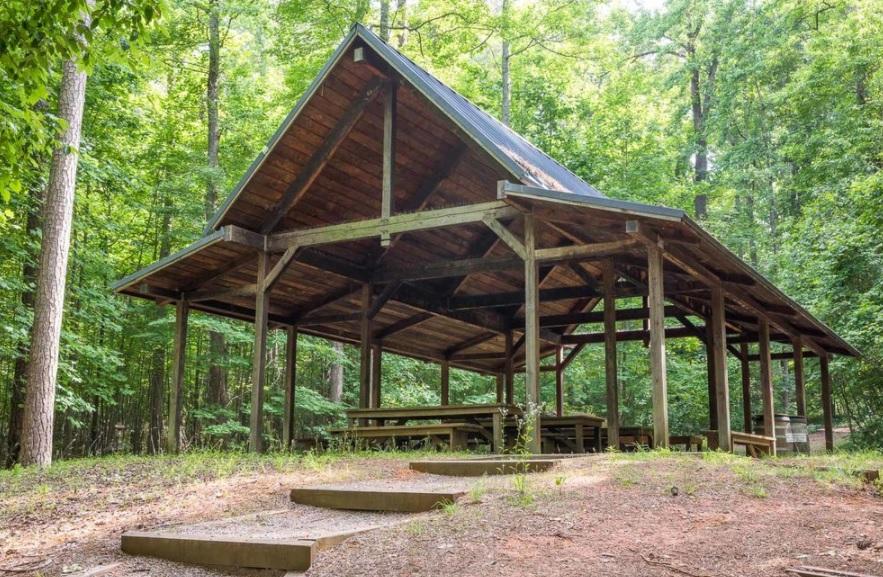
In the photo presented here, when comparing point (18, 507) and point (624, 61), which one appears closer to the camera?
point (18, 507)

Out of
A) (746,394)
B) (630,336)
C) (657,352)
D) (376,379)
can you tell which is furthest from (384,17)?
(657,352)

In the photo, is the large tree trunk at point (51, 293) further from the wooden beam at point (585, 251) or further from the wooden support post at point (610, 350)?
the wooden support post at point (610, 350)

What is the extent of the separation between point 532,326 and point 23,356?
9625 millimetres

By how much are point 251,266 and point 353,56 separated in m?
4.31

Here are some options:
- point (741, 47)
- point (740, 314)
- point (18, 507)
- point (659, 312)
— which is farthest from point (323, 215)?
point (741, 47)

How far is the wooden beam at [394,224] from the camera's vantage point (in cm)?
959

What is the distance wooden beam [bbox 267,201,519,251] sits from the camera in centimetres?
959

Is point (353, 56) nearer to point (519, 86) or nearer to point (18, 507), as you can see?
point (18, 507)

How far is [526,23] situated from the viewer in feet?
73.9

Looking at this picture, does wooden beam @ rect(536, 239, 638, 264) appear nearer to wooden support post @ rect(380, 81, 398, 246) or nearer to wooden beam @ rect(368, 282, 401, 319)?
wooden support post @ rect(380, 81, 398, 246)

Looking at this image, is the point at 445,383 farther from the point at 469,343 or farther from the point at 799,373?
the point at 799,373

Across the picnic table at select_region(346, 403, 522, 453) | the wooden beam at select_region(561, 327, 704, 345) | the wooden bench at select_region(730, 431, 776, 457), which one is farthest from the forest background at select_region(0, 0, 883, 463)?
the picnic table at select_region(346, 403, 522, 453)

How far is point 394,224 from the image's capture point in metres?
10.2

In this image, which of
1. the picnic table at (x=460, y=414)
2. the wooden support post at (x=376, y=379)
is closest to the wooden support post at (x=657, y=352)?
the picnic table at (x=460, y=414)
